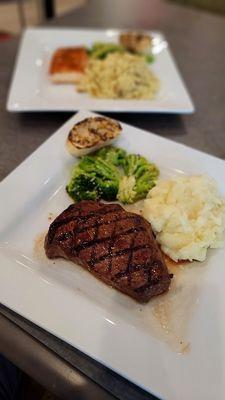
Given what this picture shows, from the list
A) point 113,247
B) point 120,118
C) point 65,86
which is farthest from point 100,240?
point 65,86

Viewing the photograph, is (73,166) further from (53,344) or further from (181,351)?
(181,351)

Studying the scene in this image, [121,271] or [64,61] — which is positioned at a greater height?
[64,61]

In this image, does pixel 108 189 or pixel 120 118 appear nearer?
pixel 108 189

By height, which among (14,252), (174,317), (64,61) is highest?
(64,61)

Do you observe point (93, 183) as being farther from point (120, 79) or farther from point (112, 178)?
point (120, 79)

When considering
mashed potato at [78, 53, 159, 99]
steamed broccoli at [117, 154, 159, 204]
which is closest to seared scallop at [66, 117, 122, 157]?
steamed broccoli at [117, 154, 159, 204]

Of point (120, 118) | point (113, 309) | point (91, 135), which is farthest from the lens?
point (120, 118)

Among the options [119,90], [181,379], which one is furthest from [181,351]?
[119,90]

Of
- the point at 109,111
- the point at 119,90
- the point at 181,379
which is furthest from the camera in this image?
the point at 119,90

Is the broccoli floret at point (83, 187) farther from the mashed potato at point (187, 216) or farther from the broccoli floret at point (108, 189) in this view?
the mashed potato at point (187, 216)
